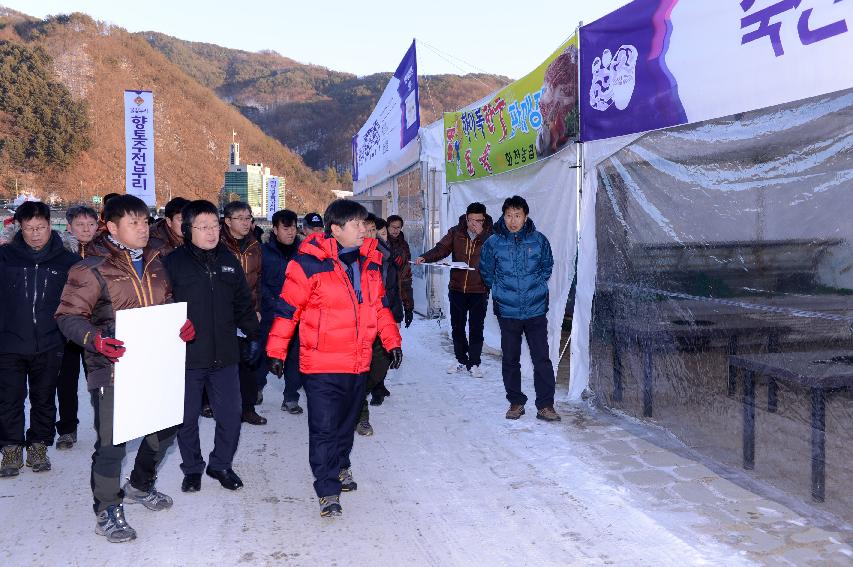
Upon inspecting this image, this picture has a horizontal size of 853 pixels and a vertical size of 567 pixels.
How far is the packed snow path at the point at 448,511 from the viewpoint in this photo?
348cm

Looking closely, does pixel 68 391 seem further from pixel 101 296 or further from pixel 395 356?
pixel 395 356

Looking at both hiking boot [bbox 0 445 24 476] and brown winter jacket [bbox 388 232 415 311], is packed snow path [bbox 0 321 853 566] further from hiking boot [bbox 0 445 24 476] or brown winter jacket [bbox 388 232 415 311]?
brown winter jacket [bbox 388 232 415 311]

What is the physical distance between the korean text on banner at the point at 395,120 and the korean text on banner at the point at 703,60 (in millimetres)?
6099

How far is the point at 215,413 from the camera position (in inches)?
170

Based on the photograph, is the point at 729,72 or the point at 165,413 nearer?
the point at 165,413

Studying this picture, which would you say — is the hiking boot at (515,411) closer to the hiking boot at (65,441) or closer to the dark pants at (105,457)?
the dark pants at (105,457)

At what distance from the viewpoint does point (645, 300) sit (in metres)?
5.53

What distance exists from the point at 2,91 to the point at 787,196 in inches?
4358

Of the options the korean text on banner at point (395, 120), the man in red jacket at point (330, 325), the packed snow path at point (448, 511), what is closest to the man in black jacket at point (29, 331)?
the packed snow path at point (448, 511)

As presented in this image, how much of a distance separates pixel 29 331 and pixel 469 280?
4552mm

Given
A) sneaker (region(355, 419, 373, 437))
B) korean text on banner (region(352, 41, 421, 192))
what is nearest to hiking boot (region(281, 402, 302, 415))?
sneaker (region(355, 419, 373, 437))

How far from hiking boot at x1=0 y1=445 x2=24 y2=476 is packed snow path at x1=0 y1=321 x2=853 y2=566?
6cm

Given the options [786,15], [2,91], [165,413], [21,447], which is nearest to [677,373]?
[786,15]

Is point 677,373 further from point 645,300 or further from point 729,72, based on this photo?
point 729,72
